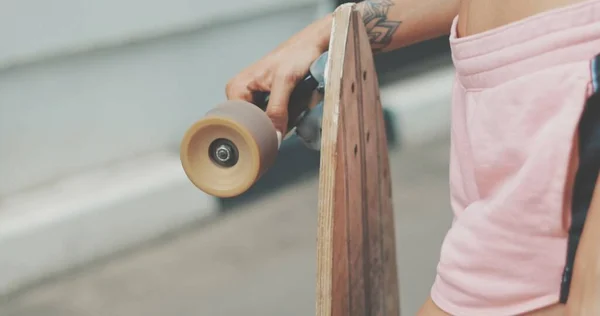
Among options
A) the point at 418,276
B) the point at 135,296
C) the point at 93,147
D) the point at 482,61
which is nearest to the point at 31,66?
the point at 93,147

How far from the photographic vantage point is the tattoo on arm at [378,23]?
968 mm

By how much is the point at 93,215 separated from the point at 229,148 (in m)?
1.40

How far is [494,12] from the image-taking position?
2.35ft

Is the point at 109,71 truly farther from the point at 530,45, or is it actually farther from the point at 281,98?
the point at 530,45

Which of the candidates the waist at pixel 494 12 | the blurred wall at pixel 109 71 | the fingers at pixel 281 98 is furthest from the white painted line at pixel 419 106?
the waist at pixel 494 12

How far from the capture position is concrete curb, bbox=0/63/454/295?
6.71 ft

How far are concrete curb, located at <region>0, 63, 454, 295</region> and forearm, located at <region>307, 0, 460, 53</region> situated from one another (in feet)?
4.50

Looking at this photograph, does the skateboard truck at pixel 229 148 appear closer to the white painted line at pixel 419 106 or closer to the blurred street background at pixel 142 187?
the blurred street background at pixel 142 187

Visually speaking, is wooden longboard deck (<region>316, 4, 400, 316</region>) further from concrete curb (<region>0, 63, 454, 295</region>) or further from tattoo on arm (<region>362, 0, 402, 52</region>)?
concrete curb (<region>0, 63, 454, 295</region>)

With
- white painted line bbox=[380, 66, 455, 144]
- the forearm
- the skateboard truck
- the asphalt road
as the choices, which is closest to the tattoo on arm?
the forearm

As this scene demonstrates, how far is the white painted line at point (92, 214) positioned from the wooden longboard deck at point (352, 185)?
132 cm

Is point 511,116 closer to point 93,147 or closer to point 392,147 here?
point 93,147

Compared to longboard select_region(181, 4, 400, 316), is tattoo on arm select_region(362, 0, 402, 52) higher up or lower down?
higher up

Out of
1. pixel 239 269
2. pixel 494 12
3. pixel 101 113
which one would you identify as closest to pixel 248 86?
pixel 494 12
